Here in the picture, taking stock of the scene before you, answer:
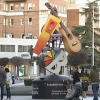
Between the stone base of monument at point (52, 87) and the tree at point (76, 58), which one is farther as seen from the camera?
the tree at point (76, 58)

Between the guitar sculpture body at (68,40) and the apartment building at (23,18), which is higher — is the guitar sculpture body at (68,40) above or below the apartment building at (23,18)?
below

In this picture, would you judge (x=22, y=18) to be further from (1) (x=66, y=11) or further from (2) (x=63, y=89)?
(2) (x=63, y=89)

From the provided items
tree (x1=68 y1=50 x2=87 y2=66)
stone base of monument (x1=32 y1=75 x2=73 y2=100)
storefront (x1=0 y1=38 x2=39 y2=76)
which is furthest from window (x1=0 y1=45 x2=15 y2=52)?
stone base of monument (x1=32 y1=75 x2=73 y2=100)

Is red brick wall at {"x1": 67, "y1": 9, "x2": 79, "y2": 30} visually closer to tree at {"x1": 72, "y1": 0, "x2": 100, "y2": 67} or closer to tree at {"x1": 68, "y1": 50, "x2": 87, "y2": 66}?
tree at {"x1": 72, "y1": 0, "x2": 100, "y2": 67}

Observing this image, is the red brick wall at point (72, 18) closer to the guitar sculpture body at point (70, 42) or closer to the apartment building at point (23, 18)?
the apartment building at point (23, 18)

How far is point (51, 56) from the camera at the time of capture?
26.0 meters

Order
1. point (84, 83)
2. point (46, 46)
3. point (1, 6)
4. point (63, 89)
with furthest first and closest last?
point (1, 6)
point (46, 46)
point (63, 89)
point (84, 83)

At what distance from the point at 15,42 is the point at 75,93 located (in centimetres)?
6618

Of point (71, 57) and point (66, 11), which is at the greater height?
point (66, 11)

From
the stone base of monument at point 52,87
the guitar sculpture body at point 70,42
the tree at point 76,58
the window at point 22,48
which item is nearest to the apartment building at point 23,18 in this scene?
the window at point 22,48

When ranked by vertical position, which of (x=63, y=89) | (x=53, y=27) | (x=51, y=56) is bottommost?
(x=63, y=89)

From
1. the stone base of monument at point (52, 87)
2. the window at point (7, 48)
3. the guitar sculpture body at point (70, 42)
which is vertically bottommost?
the stone base of monument at point (52, 87)

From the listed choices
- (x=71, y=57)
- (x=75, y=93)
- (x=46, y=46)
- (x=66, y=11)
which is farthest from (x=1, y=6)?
(x=75, y=93)

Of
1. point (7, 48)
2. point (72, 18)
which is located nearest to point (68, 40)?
point (7, 48)
